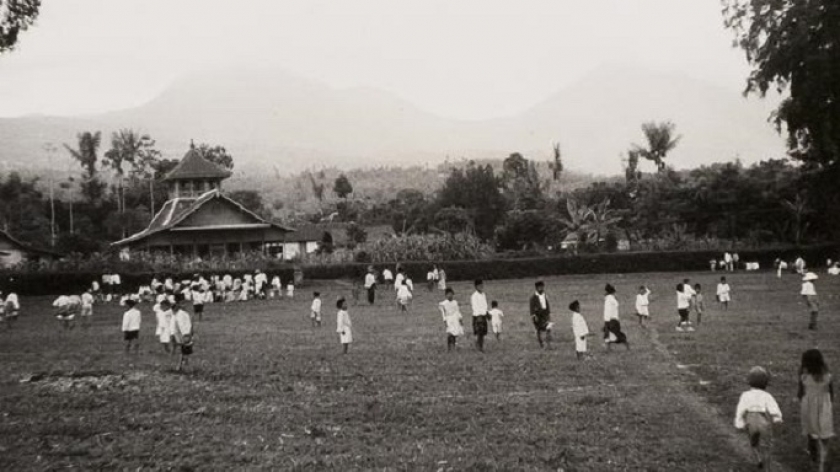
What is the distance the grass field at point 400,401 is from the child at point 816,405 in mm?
382

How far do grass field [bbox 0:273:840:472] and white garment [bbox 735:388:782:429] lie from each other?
0.62 m

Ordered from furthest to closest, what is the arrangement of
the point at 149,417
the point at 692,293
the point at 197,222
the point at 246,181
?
1. the point at 246,181
2. the point at 197,222
3. the point at 692,293
4. the point at 149,417

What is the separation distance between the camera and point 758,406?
1007 centimetres

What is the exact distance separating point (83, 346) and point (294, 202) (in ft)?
386

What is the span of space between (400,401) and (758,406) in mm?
6172

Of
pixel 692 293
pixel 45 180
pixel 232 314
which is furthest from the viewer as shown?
pixel 45 180

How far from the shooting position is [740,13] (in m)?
23.9

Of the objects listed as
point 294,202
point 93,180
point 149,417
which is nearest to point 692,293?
point 149,417

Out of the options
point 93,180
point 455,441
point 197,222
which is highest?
point 93,180

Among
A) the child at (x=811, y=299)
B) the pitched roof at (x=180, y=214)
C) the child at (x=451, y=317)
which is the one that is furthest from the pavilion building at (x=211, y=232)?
the child at (x=811, y=299)

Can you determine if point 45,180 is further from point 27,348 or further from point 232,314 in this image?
point 27,348

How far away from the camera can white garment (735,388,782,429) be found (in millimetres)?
10039

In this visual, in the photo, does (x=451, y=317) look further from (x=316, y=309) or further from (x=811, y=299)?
(x=811, y=299)

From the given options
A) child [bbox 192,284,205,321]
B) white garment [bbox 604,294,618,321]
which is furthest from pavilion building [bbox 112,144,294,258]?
white garment [bbox 604,294,618,321]
